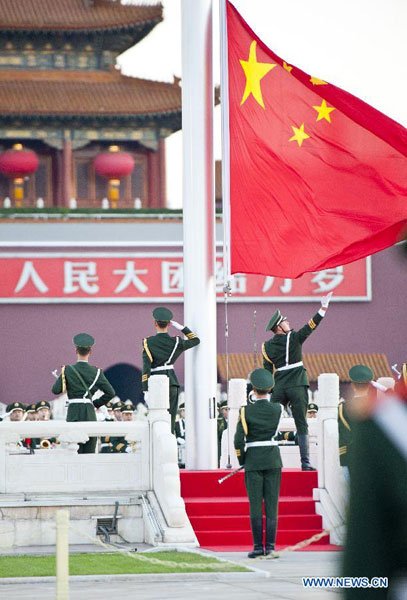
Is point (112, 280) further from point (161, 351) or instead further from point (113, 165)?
point (161, 351)

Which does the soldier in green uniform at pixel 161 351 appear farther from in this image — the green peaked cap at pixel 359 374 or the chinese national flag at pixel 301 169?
the green peaked cap at pixel 359 374

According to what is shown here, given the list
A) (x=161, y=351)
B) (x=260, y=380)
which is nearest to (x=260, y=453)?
(x=260, y=380)

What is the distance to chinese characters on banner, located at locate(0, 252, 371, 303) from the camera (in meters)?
23.8

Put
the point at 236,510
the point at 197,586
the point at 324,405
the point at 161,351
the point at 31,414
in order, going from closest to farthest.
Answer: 1. the point at 197,586
2. the point at 236,510
3. the point at 324,405
4. the point at 161,351
5. the point at 31,414

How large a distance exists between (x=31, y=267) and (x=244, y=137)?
1371cm

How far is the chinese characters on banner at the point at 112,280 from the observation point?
23.8m

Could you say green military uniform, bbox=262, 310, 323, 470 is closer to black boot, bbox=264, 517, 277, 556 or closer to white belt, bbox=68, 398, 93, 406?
white belt, bbox=68, 398, 93, 406

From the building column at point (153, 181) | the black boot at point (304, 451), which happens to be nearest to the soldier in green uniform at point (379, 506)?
the black boot at point (304, 451)

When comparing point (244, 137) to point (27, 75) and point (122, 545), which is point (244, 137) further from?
point (27, 75)

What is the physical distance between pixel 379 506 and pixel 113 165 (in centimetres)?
2607

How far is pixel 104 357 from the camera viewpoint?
24.6 meters

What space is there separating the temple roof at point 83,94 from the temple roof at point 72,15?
106 cm

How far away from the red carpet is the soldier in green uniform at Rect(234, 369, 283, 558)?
709mm

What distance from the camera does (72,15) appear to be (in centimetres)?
2856
